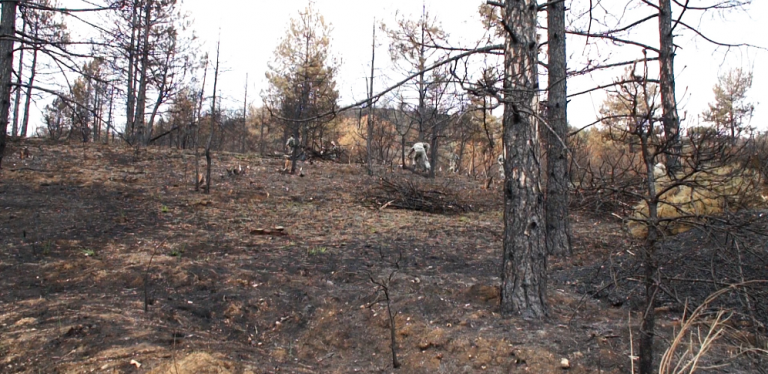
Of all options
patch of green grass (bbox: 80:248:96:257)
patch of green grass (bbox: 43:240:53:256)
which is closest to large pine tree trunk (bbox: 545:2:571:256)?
patch of green grass (bbox: 80:248:96:257)

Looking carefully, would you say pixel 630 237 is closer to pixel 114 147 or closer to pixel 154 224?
pixel 154 224

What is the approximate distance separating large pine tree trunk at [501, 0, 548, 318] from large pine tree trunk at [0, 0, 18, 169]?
7.01 m

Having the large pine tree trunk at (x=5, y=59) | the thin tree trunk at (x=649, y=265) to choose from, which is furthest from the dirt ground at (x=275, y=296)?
the large pine tree trunk at (x=5, y=59)

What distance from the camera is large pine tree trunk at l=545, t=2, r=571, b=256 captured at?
5957 millimetres

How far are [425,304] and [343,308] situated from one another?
82 centimetres

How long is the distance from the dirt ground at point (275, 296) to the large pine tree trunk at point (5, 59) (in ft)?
5.19

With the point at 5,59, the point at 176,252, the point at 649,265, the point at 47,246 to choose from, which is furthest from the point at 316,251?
the point at 5,59

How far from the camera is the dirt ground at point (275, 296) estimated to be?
3182 mm

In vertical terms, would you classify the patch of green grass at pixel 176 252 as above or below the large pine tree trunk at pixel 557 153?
below

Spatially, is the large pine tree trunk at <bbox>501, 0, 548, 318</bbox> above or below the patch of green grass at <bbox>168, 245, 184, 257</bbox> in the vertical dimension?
above

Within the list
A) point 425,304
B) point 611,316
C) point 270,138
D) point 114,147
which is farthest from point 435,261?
point 270,138

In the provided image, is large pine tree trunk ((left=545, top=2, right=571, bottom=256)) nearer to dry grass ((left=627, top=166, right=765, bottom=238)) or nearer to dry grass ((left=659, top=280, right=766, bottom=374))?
dry grass ((left=627, top=166, right=765, bottom=238))

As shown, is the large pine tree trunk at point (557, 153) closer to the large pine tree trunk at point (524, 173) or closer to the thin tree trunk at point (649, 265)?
the large pine tree trunk at point (524, 173)

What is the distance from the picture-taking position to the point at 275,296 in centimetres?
474
